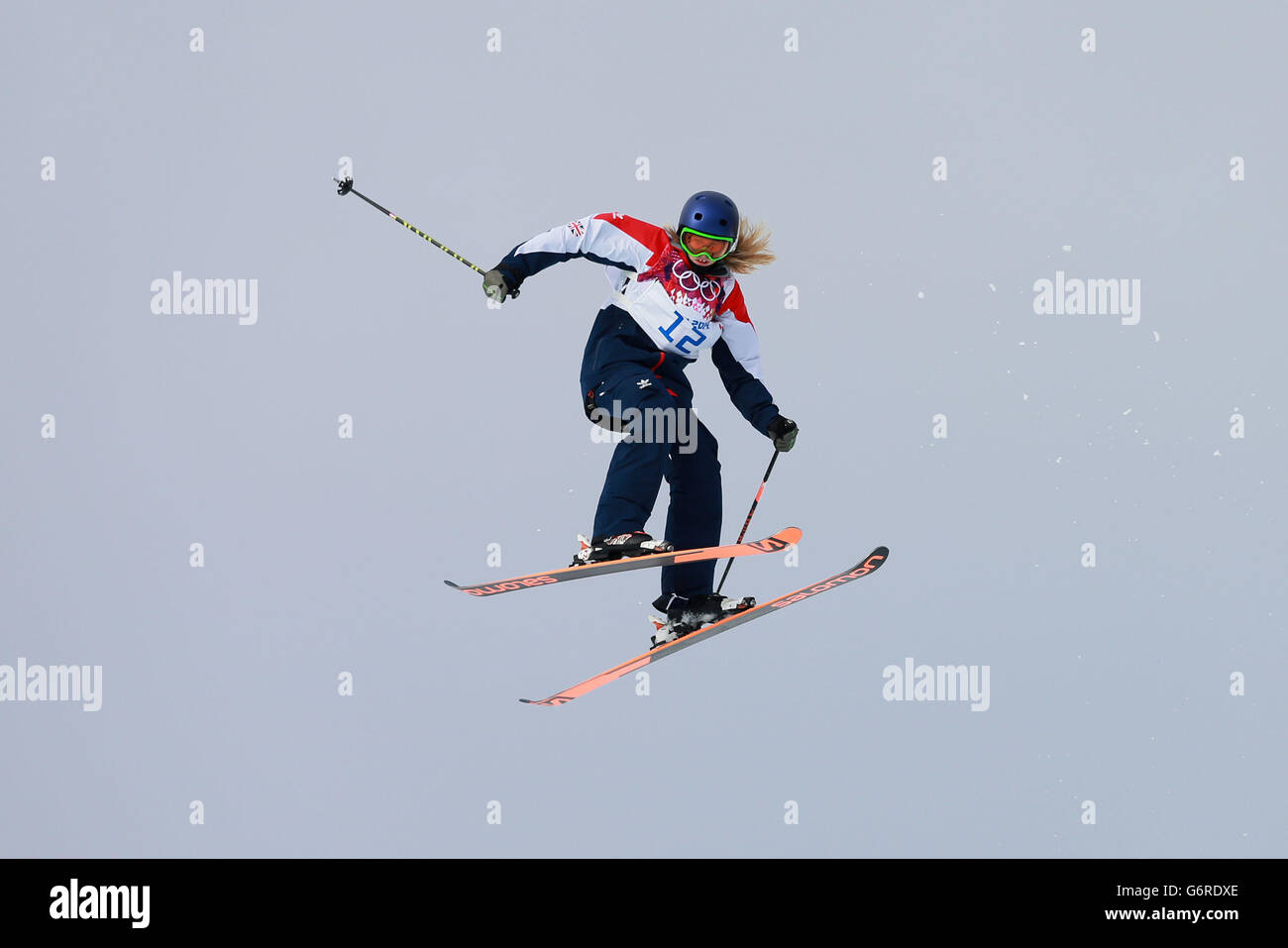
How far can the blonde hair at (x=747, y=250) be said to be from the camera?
715 cm

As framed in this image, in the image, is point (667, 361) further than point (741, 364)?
No

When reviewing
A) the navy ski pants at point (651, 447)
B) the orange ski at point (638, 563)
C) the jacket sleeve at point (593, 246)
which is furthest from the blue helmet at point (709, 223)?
the orange ski at point (638, 563)

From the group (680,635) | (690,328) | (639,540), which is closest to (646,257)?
(690,328)

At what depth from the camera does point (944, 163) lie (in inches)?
398

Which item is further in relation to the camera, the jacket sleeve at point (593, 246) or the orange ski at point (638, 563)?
the jacket sleeve at point (593, 246)

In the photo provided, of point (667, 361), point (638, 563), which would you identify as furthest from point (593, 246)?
point (638, 563)

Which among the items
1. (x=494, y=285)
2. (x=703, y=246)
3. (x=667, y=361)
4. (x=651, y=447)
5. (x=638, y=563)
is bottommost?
(x=638, y=563)

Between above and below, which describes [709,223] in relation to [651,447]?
above

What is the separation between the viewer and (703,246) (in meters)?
7.03

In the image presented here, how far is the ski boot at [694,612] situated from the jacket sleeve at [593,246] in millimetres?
1633

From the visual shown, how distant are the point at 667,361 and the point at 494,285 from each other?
0.89 metres

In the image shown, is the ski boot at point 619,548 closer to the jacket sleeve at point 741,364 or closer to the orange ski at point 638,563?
the orange ski at point 638,563

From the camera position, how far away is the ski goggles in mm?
7004

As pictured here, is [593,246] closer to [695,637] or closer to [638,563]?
[638,563]
